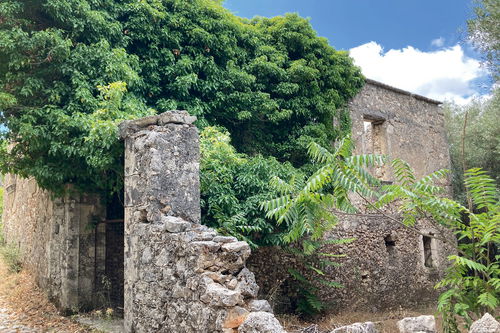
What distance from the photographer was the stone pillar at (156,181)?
595cm

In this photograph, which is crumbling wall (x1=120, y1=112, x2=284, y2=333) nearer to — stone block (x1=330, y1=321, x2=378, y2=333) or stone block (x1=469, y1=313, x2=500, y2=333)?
stone block (x1=330, y1=321, x2=378, y2=333)

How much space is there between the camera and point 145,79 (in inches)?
375

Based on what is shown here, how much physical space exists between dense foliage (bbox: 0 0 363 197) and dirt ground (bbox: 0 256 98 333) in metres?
2.54

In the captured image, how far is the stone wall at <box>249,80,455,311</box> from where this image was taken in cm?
1054

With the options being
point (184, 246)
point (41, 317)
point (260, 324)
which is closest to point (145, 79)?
point (41, 317)

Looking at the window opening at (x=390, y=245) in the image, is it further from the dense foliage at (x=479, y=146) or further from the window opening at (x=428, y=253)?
the dense foliage at (x=479, y=146)

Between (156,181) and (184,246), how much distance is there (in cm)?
129

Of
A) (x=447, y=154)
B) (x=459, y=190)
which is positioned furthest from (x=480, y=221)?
(x=459, y=190)

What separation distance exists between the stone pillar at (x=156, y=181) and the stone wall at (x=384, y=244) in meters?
3.66

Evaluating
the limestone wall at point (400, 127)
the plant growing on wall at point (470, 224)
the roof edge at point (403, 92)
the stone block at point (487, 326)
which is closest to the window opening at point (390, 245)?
the limestone wall at point (400, 127)

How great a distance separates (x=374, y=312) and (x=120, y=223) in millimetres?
6914

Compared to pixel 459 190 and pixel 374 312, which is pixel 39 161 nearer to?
pixel 374 312

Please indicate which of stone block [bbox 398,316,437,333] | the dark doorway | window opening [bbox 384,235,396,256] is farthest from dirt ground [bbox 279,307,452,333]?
stone block [bbox 398,316,437,333]

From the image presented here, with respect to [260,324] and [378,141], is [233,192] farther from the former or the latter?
[378,141]
